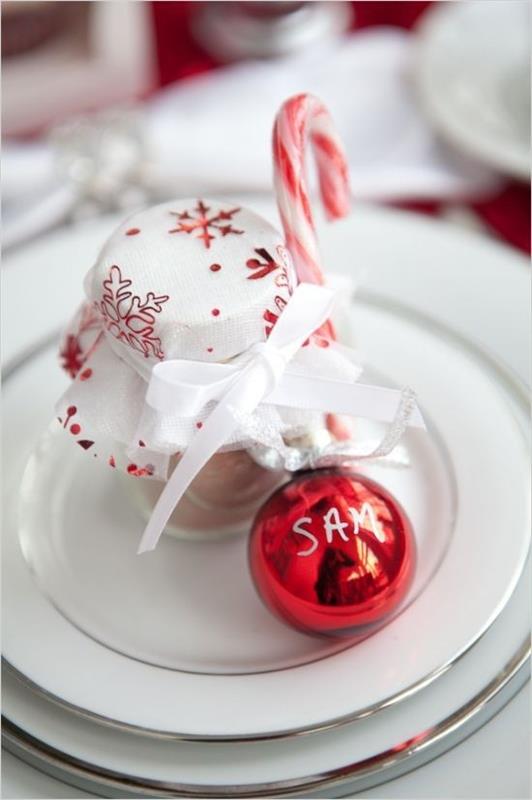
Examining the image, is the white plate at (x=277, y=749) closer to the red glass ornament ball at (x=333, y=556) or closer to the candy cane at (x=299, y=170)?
the red glass ornament ball at (x=333, y=556)

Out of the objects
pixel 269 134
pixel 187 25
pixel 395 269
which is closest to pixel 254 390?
→ pixel 395 269

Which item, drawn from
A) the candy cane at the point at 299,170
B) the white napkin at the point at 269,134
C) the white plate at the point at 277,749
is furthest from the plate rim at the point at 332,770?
the white napkin at the point at 269,134

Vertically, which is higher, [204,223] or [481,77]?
[481,77]

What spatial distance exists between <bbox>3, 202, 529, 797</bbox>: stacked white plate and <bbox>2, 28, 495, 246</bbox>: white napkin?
16cm

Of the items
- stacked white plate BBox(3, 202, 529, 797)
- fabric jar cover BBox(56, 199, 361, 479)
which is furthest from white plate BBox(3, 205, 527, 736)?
fabric jar cover BBox(56, 199, 361, 479)

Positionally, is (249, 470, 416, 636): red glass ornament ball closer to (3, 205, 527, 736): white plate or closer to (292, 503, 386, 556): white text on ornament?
(292, 503, 386, 556): white text on ornament

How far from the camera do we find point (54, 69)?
3.18 feet

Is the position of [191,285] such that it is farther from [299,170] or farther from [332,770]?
[332,770]

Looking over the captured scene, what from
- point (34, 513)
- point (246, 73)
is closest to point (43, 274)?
point (34, 513)

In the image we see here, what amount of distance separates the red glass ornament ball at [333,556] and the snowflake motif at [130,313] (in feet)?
0.36

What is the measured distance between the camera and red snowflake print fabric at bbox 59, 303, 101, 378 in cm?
53

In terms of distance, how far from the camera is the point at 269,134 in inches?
34.6

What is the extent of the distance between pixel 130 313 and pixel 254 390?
72 mm

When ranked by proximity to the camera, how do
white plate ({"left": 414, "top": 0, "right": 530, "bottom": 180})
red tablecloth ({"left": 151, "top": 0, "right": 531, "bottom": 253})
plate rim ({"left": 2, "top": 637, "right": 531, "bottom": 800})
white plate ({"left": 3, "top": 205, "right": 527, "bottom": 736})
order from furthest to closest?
red tablecloth ({"left": 151, "top": 0, "right": 531, "bottom": 253}) < white plate ({"left": 414, "top": 0, "right": 530, "bottom": 180}) < white plate ({"left": 3, "top": 205, "right": 527, "bottom": 736}) < plate rim ({"left": 2, "top": 637, "right": 531, "bottom": 800})
